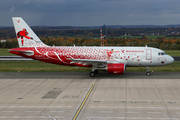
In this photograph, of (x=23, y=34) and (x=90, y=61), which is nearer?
(x=90, y=61)

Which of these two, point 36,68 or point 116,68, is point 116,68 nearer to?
point 116,68

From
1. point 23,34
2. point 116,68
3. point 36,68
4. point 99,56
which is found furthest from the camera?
point 36,68


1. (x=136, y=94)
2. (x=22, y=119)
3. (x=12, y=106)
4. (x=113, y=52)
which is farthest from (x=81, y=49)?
(x=22, y=119)

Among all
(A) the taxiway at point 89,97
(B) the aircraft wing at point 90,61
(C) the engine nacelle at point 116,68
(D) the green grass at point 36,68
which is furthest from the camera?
(D) the green grass at point 36,68

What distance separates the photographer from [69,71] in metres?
38.6

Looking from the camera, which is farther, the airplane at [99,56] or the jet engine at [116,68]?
the airplane at [99,56]

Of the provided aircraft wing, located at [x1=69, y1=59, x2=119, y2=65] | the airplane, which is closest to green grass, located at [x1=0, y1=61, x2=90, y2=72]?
the airplane

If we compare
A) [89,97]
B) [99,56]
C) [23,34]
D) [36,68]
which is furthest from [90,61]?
[36,68]

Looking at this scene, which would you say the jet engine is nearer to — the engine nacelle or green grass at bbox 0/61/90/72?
the engine nacelle

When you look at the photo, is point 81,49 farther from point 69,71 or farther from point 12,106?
point 12,106

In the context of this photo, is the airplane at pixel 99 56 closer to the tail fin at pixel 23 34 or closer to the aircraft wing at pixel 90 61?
the aircraft wing at pixel 90 61

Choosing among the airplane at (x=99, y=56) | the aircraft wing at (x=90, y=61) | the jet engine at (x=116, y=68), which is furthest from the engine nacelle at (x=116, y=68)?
the aircraft wing at (x=90, y=61)

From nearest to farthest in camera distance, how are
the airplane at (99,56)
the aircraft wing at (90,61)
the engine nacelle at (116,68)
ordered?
1. the engine nacelle at (116,68)
2. the aircraft wing at (90,61)
3. the airplane at (99,56)

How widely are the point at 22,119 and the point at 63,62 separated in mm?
17965
